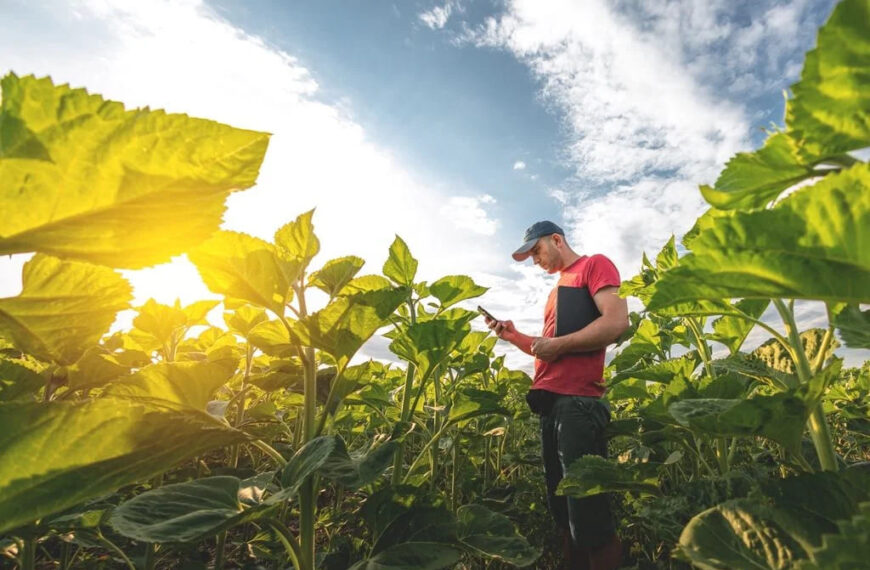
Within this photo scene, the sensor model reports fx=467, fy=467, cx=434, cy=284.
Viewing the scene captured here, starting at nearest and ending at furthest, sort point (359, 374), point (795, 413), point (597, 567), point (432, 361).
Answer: point (795, 413) < point (359, 374) < point (432, 361) < point (597, 567)

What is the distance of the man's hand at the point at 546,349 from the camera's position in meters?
3.27

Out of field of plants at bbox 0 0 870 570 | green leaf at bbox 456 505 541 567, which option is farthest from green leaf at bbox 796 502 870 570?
green leaf at bbox 456 505 541 567

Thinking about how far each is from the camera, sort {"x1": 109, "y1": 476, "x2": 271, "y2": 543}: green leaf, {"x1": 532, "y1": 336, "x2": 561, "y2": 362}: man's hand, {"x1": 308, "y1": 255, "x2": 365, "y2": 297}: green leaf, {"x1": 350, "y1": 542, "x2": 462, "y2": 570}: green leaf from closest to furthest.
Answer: {"x1": 109, "y1": 476, "x2": 271, "y2": 543}: green leaf
{"x1": 350, "y1": 542, "x2": 462, "y2": 570}: green leaf
{"x1": 308, "y1": 255, "x2": 365, "y2": 297}: green leaf
{"x1": 532, "y1": 336, "x2": 561, "y2": 362}: man's hand

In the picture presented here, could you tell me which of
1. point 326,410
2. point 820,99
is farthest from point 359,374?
point 820,99

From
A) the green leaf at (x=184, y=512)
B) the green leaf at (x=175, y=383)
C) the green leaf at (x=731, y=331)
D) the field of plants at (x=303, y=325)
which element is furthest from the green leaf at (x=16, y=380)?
the green leaf at (x=731, y=331)

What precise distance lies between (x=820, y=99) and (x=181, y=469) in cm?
348

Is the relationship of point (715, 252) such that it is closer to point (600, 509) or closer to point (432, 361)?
point (432, 361)

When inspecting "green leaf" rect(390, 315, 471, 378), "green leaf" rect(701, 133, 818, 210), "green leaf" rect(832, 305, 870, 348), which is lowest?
"green leaf" rect(832, 305, 870, 348)

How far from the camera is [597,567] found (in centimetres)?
278

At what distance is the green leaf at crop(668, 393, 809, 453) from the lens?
938 millimetres

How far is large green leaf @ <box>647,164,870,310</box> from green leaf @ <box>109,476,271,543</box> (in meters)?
0.97

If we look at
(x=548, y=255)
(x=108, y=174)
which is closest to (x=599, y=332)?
(x=548, y=255)

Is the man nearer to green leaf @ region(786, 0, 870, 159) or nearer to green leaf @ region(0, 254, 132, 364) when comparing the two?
green leaf @ region(786, 0, 870, 159)

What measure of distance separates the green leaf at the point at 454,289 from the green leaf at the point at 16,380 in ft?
6.14
